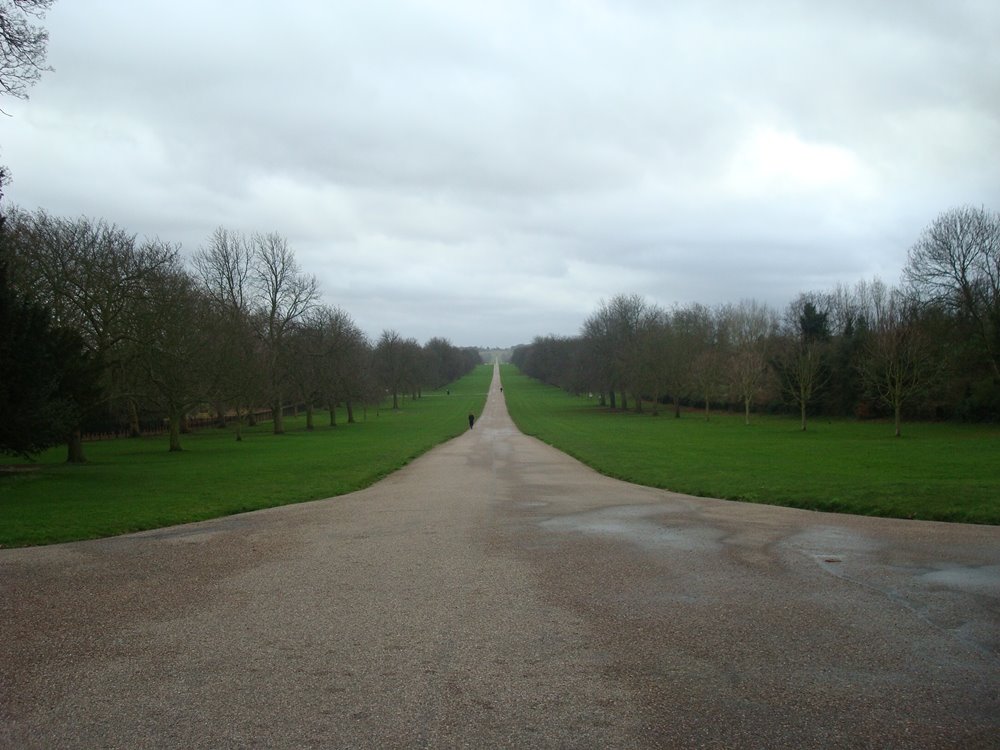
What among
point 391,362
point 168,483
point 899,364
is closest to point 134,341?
point 168,483

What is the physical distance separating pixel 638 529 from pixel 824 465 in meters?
14.7

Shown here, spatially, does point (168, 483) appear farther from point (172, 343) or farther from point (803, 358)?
point (803, 358)

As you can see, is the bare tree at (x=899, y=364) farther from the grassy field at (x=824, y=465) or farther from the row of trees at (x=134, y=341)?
the row of trees at (x=134, y=341)

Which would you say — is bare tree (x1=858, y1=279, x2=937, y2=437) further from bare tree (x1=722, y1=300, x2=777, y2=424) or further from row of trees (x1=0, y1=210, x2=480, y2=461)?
row of trees (x1=0, y1=210, x2=480, y2=461)

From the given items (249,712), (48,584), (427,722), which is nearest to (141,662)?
(249,712)

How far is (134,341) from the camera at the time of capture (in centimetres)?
3228

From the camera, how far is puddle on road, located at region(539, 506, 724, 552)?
34.7 feet

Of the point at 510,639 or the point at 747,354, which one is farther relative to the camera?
the point at 747,354

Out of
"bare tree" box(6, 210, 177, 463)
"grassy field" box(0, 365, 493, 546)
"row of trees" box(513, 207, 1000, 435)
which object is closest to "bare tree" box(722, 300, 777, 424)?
"row of trees" box(513, 207, 1000, 435)

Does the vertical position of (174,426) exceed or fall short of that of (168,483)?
it exceeds it

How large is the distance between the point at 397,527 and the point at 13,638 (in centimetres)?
641

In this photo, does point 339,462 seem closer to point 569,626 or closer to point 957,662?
point 569,626

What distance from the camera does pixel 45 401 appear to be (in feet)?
69.3

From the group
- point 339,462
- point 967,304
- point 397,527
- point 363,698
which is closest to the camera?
point 363,698
